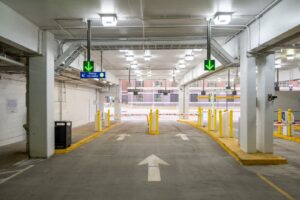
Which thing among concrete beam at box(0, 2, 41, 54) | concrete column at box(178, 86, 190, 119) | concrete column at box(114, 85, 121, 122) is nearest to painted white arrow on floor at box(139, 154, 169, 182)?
concrete beam at box(0, 2, 41, 54)

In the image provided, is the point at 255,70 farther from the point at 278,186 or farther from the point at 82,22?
the point at 82,22

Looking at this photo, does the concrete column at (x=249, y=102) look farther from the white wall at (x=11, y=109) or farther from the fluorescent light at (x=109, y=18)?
the white wall at (x=11, y=109)

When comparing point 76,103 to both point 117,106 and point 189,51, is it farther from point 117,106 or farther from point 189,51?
point 189,51

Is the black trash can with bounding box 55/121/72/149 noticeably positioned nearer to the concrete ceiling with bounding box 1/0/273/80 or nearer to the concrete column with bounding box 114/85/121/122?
the concrete ceiling with bounding box 1/0/273/80

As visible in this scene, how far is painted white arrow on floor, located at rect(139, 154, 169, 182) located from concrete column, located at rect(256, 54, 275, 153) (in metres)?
3.69

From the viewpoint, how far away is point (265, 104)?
9469mm

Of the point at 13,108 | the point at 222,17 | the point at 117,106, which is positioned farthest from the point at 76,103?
the point at 222,17

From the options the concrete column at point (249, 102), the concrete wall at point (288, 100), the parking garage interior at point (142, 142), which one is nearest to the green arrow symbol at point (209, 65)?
the parking garage interior at point (142, 142)

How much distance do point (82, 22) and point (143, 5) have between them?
8.51 feet

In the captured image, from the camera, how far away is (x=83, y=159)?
9.50 metres

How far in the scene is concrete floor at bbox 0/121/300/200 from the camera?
5930 millimetres

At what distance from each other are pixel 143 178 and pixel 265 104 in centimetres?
526

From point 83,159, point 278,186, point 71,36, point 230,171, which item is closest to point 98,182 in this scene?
point 83,159

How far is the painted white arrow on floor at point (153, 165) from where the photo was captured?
7.21m
